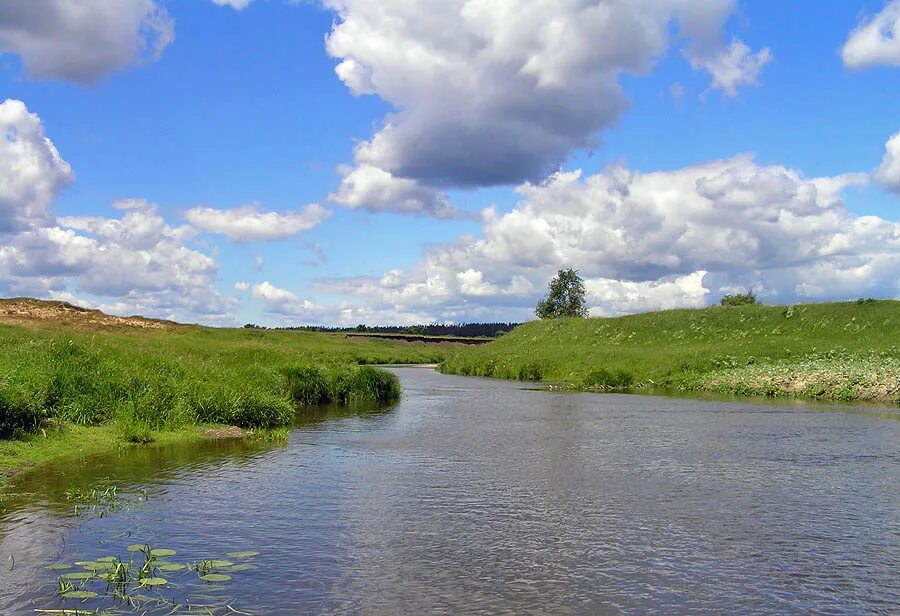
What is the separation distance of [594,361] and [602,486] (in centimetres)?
4346

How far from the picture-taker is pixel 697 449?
22312 millimetres

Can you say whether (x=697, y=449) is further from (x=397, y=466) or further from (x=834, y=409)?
(x=834, y=409)

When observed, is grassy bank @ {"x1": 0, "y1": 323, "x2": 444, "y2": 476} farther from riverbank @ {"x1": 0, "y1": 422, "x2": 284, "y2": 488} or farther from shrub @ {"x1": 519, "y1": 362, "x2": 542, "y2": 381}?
shrub @ {"x1": 519, "y1": 362, "x2": 542, "y2": 381}

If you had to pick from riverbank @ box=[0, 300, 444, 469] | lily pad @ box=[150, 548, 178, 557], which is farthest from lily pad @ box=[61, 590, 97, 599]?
riverbank @ box=[0, 300, 444, 469]

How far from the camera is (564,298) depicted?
14462 centimetres

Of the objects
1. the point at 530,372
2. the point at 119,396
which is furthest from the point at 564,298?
the point at 119,396

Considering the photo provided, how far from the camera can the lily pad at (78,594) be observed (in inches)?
376

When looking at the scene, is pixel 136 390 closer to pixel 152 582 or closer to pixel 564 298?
pixel 152 582

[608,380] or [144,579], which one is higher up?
[608,380]

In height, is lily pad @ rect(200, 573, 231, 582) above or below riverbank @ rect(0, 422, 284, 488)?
below

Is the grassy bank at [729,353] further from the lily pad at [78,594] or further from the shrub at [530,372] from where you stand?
the lily pad at [78,594]

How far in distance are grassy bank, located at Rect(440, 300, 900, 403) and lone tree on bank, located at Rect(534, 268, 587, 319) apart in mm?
63131

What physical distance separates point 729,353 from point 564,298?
92.6 metres

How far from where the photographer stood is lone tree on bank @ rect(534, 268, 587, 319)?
5640 inches
